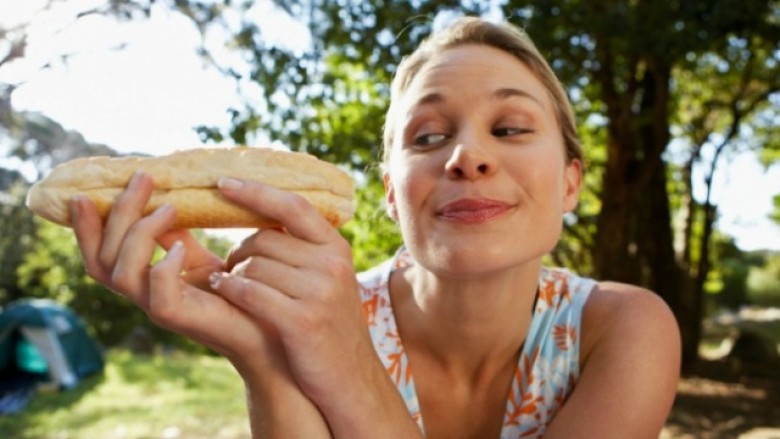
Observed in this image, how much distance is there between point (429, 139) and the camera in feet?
7.37

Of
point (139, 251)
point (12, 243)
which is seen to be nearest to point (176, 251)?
point (139, 251)

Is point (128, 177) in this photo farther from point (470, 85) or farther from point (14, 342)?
point (14, 342)

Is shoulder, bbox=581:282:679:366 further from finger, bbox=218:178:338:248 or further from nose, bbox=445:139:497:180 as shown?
finger, bbox=218:178:338:248

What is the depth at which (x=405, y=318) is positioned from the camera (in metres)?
2.73

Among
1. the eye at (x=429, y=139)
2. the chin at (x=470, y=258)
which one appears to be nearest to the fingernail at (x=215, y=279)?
the chin at (x=470, y=258)

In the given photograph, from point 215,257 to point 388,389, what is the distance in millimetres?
537

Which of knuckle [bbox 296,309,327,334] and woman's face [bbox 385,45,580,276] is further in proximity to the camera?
woman's face [bbox 385,45,580,276]

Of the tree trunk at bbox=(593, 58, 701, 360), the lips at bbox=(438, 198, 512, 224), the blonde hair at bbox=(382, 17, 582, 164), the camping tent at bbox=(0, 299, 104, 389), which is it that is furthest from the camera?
the camping tent at bbox=(0, 299, 104, 389)

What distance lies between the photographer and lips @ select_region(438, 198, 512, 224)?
6.59 ft

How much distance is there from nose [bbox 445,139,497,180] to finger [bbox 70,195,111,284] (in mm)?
912

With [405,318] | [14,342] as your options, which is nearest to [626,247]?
[405,318]

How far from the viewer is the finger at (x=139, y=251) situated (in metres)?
1.52

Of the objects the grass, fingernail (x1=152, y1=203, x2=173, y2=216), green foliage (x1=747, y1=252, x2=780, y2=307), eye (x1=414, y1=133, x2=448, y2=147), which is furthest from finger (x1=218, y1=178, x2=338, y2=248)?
green foliage (x1=747, y1=252, x2=780, y2=307)

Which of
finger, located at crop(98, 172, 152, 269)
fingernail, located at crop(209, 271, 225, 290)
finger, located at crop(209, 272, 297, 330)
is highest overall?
finger, located at crop(98, 172, 152, 269)
